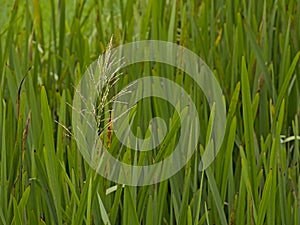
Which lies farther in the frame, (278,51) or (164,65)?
(278,51)

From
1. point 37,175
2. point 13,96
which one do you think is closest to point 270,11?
point 13,96

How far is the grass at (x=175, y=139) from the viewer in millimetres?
997

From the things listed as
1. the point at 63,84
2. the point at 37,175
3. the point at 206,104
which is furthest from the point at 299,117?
the point at 63,84

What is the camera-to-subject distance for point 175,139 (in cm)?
112

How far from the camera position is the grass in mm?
997

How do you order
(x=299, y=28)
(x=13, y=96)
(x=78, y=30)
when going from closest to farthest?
(x=13, y=96) < (x=299, y=28) < (x=78, y=30)

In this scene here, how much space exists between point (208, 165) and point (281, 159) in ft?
0.41

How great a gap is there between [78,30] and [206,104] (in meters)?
0.47

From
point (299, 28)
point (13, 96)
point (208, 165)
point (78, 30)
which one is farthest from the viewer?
point (78, 30)

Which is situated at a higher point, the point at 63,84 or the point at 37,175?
the point at 63,84

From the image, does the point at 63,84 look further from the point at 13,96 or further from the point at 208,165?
the point at 208,165

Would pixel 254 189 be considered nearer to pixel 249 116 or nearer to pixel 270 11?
pixel 249 116

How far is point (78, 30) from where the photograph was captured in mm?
1701

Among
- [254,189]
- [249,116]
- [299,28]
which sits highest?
[299,28]
